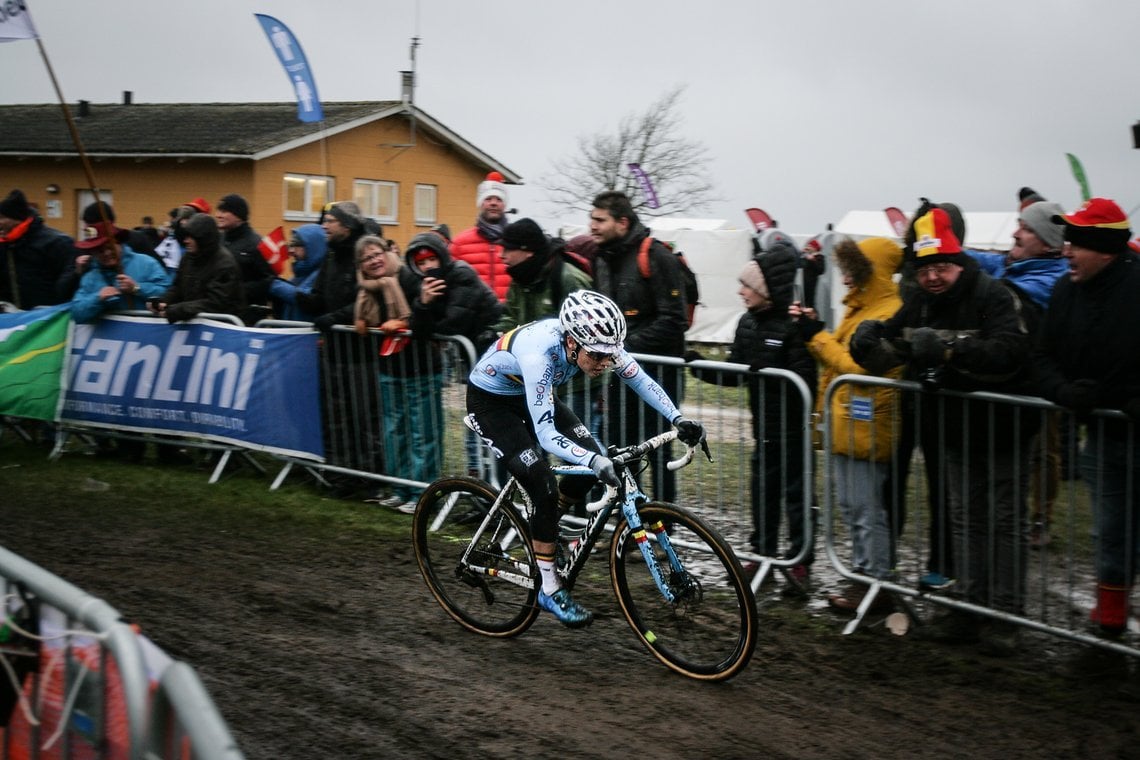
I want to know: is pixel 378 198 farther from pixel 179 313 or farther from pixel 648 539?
pixel 648 539

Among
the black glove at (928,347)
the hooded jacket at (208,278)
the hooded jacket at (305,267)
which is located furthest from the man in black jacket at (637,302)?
the hooded jacket at (208,278)

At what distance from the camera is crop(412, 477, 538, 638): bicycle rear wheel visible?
6.30 m

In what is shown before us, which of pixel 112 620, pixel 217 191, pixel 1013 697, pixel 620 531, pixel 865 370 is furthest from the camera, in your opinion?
pixel 217 191

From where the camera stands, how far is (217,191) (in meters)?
33.6

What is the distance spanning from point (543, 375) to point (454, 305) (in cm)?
321

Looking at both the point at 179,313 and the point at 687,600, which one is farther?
the point at 179,313

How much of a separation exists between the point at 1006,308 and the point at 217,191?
3051cm

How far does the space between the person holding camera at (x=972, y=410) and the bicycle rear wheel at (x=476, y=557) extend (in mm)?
2151

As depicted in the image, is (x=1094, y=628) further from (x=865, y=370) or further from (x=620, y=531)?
(x=620, y=531)

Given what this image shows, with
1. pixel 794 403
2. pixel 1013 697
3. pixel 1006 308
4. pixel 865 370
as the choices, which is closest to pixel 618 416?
pixel 794 403

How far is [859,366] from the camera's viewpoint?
672 cm

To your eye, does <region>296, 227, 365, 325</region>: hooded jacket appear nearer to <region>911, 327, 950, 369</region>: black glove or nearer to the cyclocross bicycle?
the cyclocross bicycle

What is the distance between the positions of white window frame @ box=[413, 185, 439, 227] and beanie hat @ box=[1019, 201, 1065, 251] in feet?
104

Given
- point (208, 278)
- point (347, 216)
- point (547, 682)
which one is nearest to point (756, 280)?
point (547, 682)
